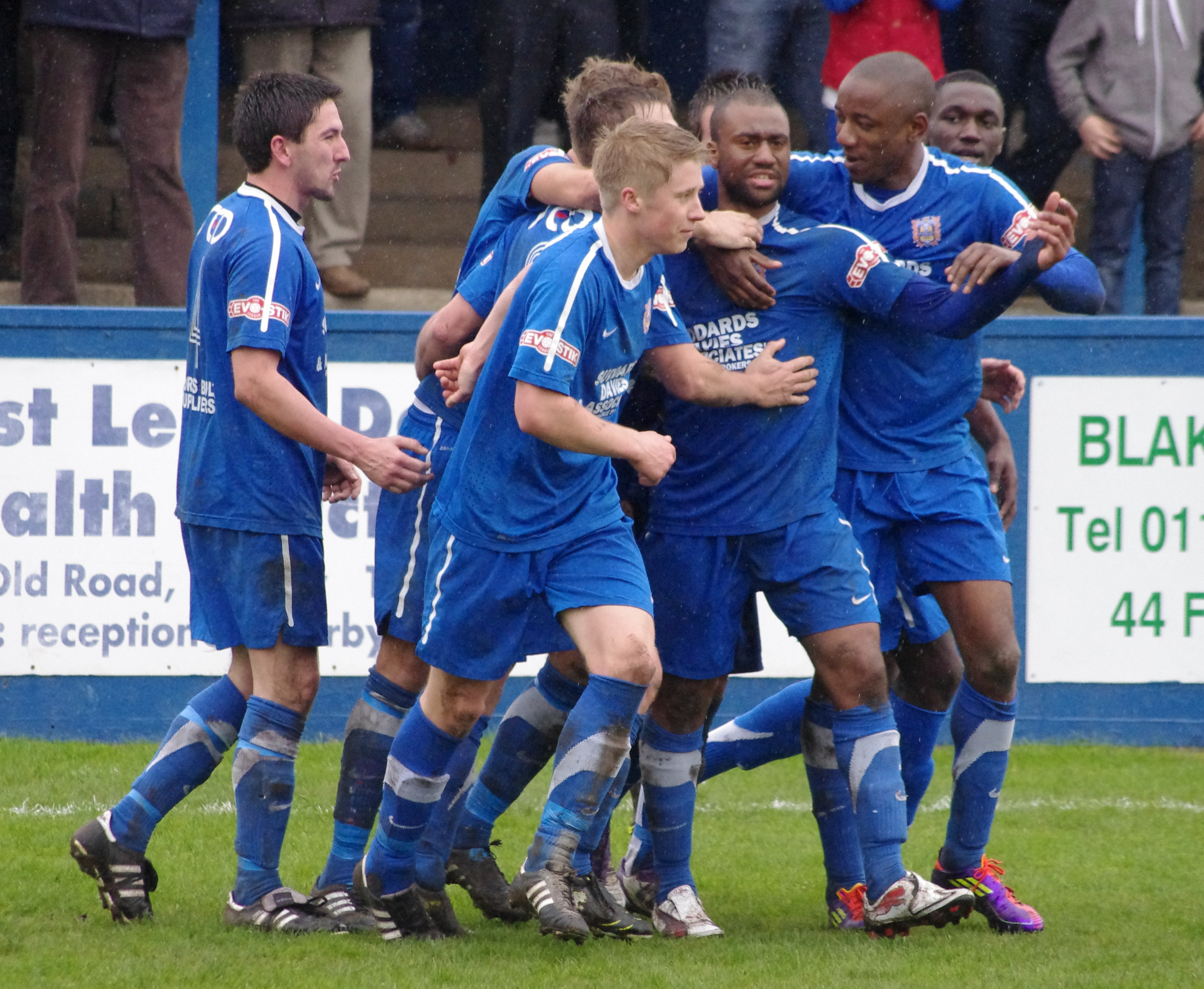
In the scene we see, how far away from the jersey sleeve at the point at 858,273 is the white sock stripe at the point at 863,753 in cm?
103

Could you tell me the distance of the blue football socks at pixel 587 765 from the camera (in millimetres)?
3717

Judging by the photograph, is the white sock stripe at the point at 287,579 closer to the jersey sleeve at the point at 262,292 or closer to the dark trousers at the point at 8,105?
the jersey sleeve at the point at 262,292

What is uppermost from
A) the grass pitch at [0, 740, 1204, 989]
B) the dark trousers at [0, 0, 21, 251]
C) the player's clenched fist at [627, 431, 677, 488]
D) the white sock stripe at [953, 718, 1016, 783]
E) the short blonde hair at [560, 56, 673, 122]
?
the dark trousers at [0, 0, 21, 251]

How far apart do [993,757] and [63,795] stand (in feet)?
9.93

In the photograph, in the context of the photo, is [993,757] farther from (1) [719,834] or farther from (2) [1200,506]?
(2) [1200,506]

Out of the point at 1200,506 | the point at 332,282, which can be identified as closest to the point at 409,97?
the point at 332,282

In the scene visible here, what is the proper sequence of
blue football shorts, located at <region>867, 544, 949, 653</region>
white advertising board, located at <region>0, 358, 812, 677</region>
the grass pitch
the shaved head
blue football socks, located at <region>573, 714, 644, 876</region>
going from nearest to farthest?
1. the grass pitch
2. blue football socks, located at <region>573, 714, 644, 876</region>
3. the shaved head
4. blue football shorts, located at <region>867, 544, 949, 653</region>
5. white advertising board, located at <region>0, 358, 812, 677</region>

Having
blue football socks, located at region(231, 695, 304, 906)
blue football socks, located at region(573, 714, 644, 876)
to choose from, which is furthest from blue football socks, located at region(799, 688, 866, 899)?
blue football socks, located at region(231, 695, 304, 906)

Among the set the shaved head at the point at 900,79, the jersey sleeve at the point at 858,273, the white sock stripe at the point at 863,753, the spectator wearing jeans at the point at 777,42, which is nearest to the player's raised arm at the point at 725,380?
the jersey sleeve at the point at 858,273

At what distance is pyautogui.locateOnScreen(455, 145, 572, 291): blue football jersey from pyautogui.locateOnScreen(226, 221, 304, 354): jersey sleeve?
51 cm

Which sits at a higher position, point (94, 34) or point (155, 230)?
point (94, 34)

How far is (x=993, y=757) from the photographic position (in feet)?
14.7

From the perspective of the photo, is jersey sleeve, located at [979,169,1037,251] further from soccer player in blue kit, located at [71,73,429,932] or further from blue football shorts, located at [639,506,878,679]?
soccer player in blue kit, located at [71,73,429,932]

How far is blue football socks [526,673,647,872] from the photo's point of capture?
3.72 metres
